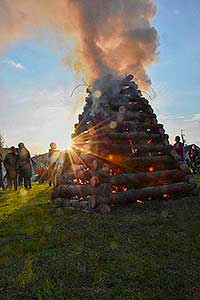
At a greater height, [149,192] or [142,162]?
[142,162]

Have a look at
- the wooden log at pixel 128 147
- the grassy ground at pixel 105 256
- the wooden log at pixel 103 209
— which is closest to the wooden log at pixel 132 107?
the wooden log at pixel 128 147

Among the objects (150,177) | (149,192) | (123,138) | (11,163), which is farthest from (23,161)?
(149,192)

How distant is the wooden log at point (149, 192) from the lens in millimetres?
10633

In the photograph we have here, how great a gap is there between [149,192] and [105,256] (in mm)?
5357

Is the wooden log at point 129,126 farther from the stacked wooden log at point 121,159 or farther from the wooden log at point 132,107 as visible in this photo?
the wooden log at point 132,107

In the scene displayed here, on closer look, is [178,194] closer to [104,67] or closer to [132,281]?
[104,67]

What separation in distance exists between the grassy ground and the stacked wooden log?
1.10m

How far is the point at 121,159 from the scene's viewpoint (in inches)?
473

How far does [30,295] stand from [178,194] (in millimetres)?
8043

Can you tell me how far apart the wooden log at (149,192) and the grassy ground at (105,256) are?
733 millimetres

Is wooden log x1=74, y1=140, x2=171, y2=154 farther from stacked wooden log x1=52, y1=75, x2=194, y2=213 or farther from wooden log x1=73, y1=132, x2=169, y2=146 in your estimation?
wooden log x1=73, y1=132, x2=169, y2=146

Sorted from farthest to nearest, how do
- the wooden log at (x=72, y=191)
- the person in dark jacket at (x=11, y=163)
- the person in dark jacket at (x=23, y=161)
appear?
the person in dark jacket at (x=11, y=163), the person in dark jacket at (x=23, y=161), the wooden log at (x=72, y=191)

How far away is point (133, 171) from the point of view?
1214cm

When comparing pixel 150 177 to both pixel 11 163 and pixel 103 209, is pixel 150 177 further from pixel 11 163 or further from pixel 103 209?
pixel 11 163
